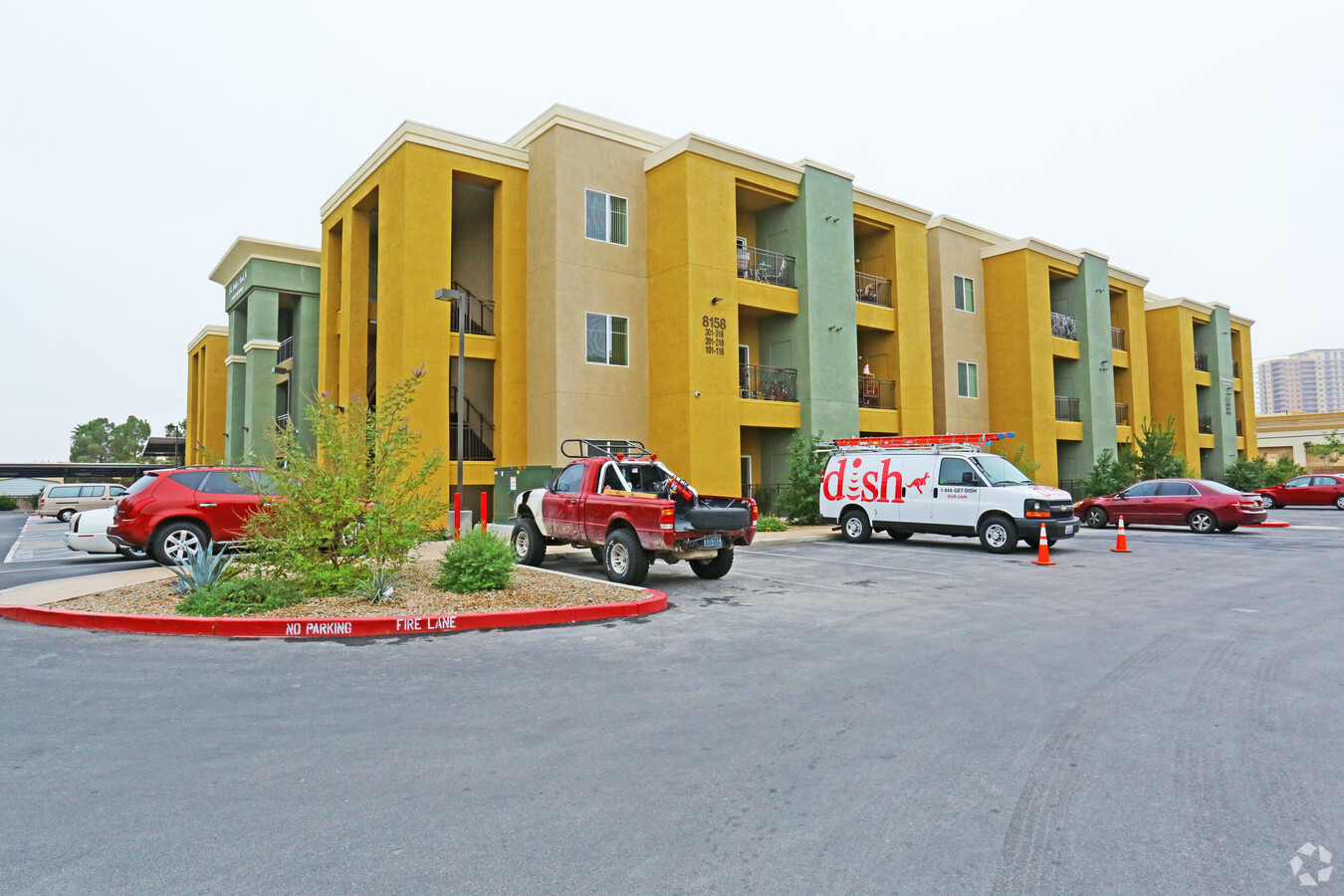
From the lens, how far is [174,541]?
13.4 meters

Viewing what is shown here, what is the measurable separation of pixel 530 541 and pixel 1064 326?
31.0 meters

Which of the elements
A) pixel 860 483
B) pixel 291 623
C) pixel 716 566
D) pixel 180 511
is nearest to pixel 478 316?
pixel 860 483

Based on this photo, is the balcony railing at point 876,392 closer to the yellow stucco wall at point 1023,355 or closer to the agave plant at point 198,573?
the yellow stucco wall at point 1023,355

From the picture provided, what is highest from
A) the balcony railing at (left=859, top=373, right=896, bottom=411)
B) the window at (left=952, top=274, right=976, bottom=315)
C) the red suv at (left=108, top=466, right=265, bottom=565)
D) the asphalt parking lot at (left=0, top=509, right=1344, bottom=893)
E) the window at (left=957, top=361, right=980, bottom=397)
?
the window at (left=952, top=274, right=976, bottom=315)

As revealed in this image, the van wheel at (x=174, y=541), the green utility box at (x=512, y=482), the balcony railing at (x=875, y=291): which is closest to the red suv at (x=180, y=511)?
the van wheel at (x=174, y=541)

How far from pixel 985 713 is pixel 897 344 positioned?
25626 mm

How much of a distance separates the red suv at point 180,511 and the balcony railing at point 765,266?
55.8 feet

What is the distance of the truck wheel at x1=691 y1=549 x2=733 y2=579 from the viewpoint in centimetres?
1320

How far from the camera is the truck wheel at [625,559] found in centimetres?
1194

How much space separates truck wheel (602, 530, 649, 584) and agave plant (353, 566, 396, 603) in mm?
3301

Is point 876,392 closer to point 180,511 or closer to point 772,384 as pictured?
point 772,384

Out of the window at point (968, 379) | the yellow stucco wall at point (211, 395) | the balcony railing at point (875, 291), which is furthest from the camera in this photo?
A: the yellow stucco wall at point (211, 395)

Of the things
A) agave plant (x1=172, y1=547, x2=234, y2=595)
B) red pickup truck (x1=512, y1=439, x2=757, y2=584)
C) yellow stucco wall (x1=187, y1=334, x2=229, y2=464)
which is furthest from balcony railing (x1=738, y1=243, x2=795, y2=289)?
yellow stucco wall (x1=187, y1=334, x2=229, y2=464)

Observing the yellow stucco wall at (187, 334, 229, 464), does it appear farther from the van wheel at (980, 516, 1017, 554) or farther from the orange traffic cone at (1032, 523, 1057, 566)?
the orange traffic cone at (1032, 523, 1057, 566)
